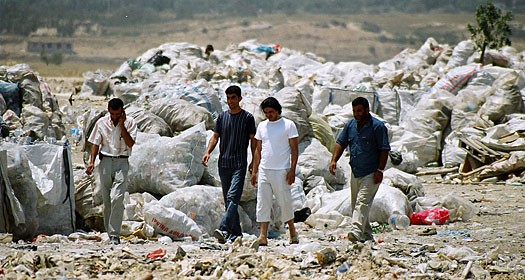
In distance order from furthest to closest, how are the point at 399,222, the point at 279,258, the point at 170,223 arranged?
1. the point at 399,222
2. the point at 170,223
3. the point at 279,258

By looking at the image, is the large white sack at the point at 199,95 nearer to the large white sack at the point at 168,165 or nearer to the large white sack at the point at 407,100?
the large white sack at the point at 168,165

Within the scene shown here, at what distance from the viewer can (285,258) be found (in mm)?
5891

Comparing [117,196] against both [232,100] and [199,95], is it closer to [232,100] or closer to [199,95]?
[232,100]

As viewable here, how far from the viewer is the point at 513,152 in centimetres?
1045

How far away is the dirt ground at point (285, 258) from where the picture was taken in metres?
5.43

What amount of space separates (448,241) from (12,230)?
325cm

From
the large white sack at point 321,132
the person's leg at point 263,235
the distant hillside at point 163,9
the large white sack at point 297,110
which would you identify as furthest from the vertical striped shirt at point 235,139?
the distant hillside at point 163,9

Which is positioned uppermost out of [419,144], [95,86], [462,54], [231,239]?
[231,239]

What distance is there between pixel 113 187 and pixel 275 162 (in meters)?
1.22

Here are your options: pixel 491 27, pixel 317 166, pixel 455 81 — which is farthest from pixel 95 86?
pixel 491 27

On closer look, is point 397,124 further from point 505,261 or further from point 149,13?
point 149,13

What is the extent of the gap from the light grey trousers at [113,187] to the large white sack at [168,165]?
40.4 inches

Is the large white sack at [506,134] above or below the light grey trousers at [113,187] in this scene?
below

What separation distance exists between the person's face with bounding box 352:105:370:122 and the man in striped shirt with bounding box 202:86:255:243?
0.80 m
